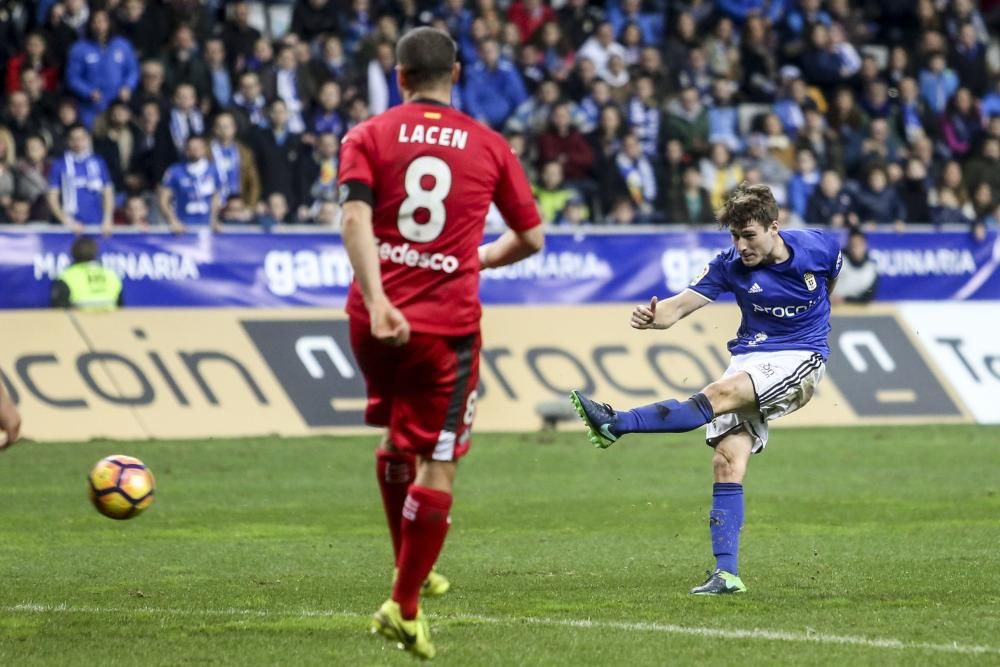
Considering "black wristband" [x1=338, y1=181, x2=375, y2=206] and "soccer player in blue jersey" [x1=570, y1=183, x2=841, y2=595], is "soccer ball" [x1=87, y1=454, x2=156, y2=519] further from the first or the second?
"black wristband" [x1=338, y1=181, x2=375, y2=206]

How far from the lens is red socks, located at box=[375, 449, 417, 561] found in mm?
6996

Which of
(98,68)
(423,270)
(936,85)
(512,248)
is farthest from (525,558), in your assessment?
(936,85)

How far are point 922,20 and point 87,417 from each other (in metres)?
16.3

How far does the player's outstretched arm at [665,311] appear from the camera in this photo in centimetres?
907

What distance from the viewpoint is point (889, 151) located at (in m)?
25.5

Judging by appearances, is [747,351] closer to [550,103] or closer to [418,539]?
[418,539]

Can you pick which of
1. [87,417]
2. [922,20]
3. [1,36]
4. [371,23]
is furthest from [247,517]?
[922,20]

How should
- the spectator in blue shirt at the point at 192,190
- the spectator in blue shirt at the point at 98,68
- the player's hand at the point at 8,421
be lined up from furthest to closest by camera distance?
the spectator in blue shirt at the point at 98,68 → the spectator in blue shirt at the point at 192,190 → the player's hand at the point at 8,421

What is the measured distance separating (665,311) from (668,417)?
0.61 meters

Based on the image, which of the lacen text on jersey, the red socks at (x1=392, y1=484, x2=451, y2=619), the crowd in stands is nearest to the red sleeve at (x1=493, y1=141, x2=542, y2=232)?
the lacen text on jersey

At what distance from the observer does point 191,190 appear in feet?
66.1

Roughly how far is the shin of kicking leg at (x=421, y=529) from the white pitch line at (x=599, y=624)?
113cm

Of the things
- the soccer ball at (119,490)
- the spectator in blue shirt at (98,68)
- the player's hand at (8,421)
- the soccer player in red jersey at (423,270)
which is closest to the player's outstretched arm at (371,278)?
the soccer player in red jersey at (423,270)

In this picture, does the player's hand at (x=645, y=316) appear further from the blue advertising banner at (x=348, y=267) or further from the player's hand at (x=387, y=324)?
the blue advertising banner at (x=348, y=267)
